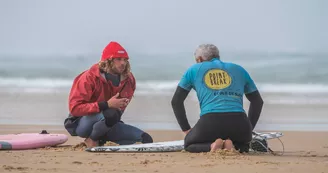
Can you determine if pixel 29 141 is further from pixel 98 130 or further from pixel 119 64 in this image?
pixel 119 64

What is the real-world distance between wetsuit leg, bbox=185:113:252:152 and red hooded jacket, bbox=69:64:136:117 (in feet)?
3.47

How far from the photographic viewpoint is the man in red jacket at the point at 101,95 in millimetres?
8172

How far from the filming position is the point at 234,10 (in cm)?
4516

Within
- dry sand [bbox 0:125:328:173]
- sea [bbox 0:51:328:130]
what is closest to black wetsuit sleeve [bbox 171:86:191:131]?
dry sand [bbox 0:125:328:173]

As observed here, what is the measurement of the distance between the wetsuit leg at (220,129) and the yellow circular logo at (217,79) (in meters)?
0.25

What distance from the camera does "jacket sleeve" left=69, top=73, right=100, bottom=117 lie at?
8.15 meters

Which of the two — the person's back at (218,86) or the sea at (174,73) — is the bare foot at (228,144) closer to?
the person's back at (218,86)

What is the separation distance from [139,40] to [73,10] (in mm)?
8165

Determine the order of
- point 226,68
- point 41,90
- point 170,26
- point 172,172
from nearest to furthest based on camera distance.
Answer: point 172,172, point 226,68, point 41,90, point 170,26

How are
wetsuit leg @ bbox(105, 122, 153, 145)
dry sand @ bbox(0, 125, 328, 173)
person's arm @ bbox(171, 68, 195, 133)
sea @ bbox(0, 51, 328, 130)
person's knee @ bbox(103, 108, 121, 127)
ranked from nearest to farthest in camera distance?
dry sand @ bbox(0, 125, 328, 173) → person's arm @ bbox(171, 68, 195, 133) → person's knee @ bbox(103, 108, 121, 127) → wetsuit leg @ bbox(105, 122, 153, 145) → sea @ bbox(0, 51, 328, 130)

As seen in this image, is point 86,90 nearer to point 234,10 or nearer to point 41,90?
point 41,90

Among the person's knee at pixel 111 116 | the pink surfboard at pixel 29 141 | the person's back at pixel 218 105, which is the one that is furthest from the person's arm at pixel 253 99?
the pink surfboard at pixel 29 141

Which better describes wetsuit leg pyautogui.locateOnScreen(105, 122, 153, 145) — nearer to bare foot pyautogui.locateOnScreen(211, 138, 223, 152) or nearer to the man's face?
the man's face

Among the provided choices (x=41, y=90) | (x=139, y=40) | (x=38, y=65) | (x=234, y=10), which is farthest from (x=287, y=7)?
(x=41, y=90)
